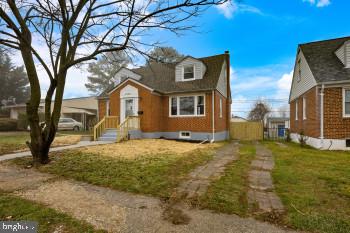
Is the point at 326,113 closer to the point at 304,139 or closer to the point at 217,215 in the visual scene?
the point at 304,139

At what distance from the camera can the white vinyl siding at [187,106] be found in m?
15.2

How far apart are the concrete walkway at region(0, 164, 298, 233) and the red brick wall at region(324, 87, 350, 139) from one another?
35.4 ft

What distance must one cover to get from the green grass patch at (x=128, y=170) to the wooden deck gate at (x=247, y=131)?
12.1 meters

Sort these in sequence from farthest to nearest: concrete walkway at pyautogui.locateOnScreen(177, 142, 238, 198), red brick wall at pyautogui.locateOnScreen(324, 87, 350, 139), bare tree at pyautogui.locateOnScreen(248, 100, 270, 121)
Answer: bare tree at pyautogui.locateOnScreen(248, 100, 270, 121), red brick wall at pyautogui.locateOnScreen(324, 87, 350, 139), concrete walkway at pyautogui.locateOnScreen(177, 142, 238, 198)

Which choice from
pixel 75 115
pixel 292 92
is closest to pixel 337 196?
pixel 292 92

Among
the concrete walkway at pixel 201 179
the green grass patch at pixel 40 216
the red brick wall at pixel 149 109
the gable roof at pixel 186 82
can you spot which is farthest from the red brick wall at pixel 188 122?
the green grass patch at pixel 40 216

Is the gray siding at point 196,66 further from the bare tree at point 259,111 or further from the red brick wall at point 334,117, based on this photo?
the bare tree at point 259,111

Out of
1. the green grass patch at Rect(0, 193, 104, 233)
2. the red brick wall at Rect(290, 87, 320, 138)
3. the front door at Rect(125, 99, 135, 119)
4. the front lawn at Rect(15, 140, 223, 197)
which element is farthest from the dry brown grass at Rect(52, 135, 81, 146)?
the red brick wall at Rect(290, 87, 320, 138)

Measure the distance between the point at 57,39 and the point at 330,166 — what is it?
36.5ft

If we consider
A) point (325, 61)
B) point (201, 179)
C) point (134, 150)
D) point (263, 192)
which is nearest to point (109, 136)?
point (134, 150)

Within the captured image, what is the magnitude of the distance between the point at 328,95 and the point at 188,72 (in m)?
9.13

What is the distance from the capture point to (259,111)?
134 ft

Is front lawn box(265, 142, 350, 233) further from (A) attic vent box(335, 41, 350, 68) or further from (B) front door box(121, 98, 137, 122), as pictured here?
(B) front door box(121, 98, 137, 122)

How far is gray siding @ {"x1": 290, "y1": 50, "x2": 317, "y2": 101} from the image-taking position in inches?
507
